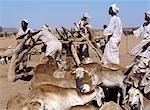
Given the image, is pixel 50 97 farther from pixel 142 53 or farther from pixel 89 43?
pixel 89 43

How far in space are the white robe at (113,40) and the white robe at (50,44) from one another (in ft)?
4.59

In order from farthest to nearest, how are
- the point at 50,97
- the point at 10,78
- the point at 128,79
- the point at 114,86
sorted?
1. the point at 10,78
2. the point at 114,86
3. the point at 128,79
4. the point at 50,97

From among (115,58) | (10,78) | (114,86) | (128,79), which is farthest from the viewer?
(10,78)

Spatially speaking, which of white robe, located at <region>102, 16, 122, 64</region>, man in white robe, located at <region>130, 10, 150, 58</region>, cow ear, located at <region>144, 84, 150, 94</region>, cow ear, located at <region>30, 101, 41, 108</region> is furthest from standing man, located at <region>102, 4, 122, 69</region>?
cow ear, located at <region>30, 101, 41, 108</region>

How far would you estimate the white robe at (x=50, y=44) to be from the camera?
11.4 m

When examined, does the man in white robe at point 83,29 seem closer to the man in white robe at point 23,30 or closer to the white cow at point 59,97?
the man in white robe at point 23,30

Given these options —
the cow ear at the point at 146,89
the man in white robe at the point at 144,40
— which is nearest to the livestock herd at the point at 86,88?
the cow ear at the point at 146,89

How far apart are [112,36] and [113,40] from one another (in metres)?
0.10

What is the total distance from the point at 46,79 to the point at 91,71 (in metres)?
1.08

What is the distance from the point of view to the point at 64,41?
42.2ft

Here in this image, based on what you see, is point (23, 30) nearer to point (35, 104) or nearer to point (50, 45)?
point (50, 45)

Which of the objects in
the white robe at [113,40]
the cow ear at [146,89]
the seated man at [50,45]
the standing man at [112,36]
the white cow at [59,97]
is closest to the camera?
the white cow at [59,97]

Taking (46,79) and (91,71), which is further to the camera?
(91,71)

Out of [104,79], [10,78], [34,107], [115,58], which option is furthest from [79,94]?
[10,78]
